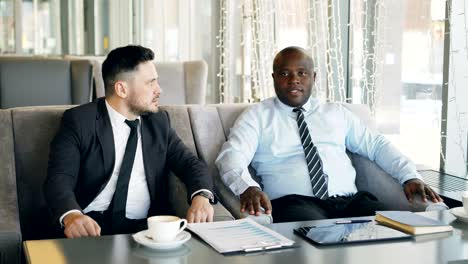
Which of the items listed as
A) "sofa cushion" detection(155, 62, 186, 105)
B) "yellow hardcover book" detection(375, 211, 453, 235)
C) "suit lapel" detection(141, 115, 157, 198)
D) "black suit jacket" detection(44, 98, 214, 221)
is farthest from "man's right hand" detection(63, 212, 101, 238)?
"sofa cushion" detection(155, 62, 186, 105)

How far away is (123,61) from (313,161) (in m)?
0.96

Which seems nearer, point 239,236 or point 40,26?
point 239,236

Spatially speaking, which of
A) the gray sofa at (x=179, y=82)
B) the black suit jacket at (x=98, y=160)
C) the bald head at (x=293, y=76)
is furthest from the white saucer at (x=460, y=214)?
the gray sofa at (x=179, y=82)

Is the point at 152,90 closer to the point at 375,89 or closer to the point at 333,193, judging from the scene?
the point at 333,193

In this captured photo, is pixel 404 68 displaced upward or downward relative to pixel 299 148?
upward

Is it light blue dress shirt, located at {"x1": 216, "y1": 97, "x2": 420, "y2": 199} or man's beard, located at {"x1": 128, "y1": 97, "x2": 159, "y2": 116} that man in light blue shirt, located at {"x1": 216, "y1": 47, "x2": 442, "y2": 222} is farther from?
man's beard, located at {"x1": 128, "y1": 97, "x2": 159, "y2": 116}

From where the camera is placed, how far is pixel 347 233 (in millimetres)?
1858

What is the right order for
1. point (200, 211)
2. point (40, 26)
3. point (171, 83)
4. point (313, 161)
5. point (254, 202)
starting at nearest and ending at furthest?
point (200, 211), point (254, 202), point (313, 161), point (171, 83), point (40, 26)

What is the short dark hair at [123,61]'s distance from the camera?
2.61 meters

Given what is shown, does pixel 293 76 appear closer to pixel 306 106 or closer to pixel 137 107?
pixel 306 106

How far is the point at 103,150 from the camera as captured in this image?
249 cm

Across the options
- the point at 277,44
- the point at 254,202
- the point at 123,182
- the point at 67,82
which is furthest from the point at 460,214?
the point at 277,44

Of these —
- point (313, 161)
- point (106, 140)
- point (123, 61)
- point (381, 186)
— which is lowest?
point (381, 186)

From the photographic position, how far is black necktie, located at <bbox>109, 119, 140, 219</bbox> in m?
2.48
